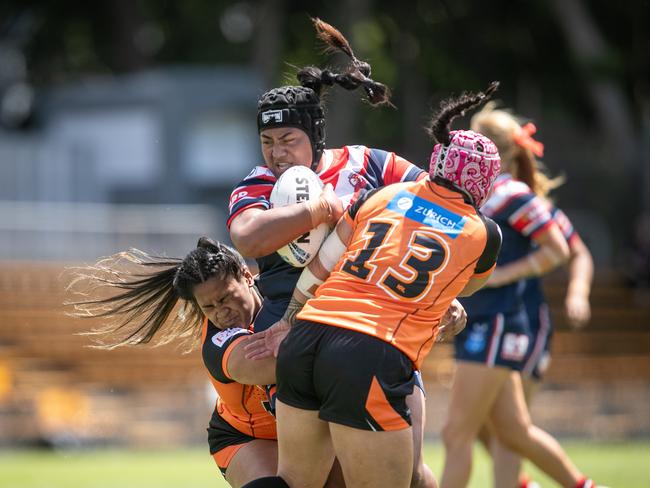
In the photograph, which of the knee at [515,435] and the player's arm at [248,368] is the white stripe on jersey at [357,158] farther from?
the knee at [515,435]

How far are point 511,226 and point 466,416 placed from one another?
1.08 m

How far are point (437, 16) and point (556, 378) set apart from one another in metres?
11.2

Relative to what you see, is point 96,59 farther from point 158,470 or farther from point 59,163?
point 158,470

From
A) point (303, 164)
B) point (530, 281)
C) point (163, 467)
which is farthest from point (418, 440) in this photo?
point (163, 467)

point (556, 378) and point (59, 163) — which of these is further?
point (59, 163)

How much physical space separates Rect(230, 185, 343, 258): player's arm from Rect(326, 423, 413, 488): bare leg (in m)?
0.68

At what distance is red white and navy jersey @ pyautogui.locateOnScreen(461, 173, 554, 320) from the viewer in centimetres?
630

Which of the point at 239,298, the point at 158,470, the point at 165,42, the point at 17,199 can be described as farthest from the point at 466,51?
the point at 239,298

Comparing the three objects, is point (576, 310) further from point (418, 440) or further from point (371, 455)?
point (371, 455)

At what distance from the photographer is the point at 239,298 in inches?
189

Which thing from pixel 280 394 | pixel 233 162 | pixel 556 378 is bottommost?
pixel 556 378

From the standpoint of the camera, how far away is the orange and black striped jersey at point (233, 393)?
465 cm

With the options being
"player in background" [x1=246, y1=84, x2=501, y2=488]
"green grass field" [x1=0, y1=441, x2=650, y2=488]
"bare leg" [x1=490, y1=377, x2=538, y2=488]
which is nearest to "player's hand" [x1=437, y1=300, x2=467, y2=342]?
"player in background" [x1=246, y1=84, x2=501, y2=488]

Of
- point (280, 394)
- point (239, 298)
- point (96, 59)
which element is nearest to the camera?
point (280, 394)
